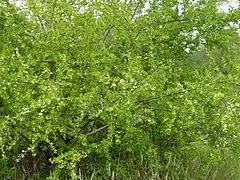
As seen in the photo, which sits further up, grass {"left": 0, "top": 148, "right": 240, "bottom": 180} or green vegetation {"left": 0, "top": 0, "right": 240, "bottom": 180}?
green vegetation {"left": 0, "top": 0, "right": 240, "bottom": 180}

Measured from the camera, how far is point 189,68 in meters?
6.15

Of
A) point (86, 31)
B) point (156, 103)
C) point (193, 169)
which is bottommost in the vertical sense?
point (193, 169)

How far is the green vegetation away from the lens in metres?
4.26

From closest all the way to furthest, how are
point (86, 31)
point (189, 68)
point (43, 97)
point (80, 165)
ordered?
point (43, 97), point (80, 165), point (86, 31), point (189, 68)

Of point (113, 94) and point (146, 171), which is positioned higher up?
point (113, 94)

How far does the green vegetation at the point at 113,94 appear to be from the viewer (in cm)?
426

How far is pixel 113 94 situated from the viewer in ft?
13.9

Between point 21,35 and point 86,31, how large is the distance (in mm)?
1140

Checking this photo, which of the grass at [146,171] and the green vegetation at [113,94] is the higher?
the green vegetation at [113,94]

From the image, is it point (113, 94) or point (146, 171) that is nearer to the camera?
point (113, 94)

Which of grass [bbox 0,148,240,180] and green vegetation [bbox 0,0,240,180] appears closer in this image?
green vegetation [bbox 0,0,240,180]

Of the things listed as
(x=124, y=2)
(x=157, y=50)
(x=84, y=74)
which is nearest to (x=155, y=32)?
(x=157, y=50)

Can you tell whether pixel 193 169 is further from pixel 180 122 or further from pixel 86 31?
pixel 86 31

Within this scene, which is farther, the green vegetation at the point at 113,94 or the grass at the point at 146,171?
the grass at the point at 146,171
